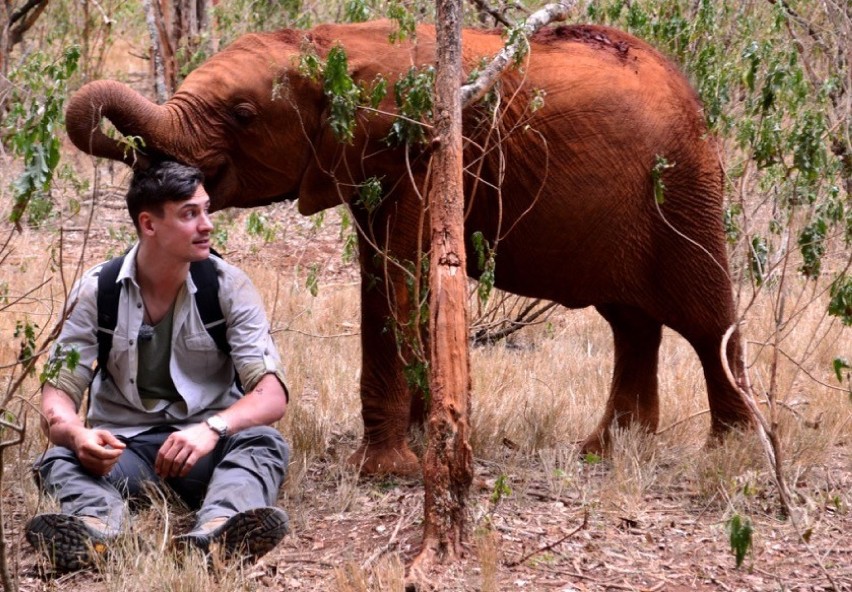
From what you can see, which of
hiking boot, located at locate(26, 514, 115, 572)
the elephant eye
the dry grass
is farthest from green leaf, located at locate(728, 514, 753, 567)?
the elephant eye

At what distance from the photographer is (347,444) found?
6738mm

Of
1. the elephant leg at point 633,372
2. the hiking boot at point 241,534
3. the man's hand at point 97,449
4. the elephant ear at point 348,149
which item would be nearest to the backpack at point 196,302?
the man's hand at point 97,449

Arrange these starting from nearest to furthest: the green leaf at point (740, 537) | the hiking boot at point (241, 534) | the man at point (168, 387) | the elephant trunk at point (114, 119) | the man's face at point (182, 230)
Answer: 1. the green leaf at point (740, 537)
2. the hiking boot at point (241, 534)
3. the man at point (168, 387)
4. the man's face at point (182, 230)
5. the elephant trunk at point (114, 119)

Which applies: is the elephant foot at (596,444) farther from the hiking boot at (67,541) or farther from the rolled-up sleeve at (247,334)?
the hiking boot at (67,541)

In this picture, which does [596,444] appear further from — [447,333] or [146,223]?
[146,223]

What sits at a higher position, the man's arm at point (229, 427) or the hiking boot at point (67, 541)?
the man's arm at point (229, 427)

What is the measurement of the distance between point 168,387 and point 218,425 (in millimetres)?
460

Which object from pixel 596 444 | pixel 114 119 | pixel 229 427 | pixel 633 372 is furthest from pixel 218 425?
pixel 633 372

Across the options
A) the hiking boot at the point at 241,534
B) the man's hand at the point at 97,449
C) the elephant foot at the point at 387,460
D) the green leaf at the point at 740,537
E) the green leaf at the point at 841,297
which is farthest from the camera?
the elephant foot at the point at 387,460

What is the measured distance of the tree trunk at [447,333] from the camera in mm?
4816

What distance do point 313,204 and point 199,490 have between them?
1560 millimetres

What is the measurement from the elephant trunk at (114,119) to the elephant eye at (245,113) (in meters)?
0.34

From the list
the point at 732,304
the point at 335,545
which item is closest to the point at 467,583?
the point at 335,545

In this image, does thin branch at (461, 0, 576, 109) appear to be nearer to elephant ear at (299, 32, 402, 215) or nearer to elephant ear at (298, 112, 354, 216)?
elephant ear at (299, 32, 402, 215)
